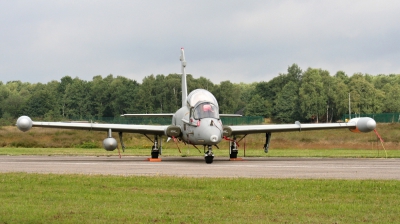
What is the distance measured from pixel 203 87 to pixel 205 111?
82.9m

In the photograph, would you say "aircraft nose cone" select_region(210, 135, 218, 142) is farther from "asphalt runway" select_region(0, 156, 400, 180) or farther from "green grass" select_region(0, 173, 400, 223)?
"green grass" select_region(0, 173, 400, 223)

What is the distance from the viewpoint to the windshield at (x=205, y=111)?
100 feet

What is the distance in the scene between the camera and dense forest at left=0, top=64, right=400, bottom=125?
374ft

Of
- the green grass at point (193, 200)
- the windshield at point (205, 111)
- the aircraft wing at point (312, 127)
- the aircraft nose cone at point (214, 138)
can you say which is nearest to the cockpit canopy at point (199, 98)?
the windshield at point (205, 111)

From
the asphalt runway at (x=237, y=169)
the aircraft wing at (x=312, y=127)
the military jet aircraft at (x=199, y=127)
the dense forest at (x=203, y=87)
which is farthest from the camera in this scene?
the dense forest at (x=203, y=87)

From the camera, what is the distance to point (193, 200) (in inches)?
531

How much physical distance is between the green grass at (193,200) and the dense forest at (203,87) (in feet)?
305

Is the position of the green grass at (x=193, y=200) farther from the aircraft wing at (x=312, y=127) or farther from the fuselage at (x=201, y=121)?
the aircraft wing at (x=312, y=127)

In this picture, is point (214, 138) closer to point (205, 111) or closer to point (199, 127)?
point (199, 127)

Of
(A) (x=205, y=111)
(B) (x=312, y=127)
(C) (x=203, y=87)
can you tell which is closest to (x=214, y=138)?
(A) (x=205, y=111)

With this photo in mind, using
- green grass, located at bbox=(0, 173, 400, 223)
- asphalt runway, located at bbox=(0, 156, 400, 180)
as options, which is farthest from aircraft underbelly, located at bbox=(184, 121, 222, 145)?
green grass, located at bbox=(0, 173, 400, 223)

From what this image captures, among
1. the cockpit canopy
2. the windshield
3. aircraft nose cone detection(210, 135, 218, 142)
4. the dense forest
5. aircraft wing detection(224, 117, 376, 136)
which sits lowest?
aircraft nose cone detection(210, 135, 218, 142)

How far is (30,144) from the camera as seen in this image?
Answer: 58219 millimetres

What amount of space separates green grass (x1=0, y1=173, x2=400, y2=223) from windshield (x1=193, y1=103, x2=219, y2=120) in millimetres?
12725
